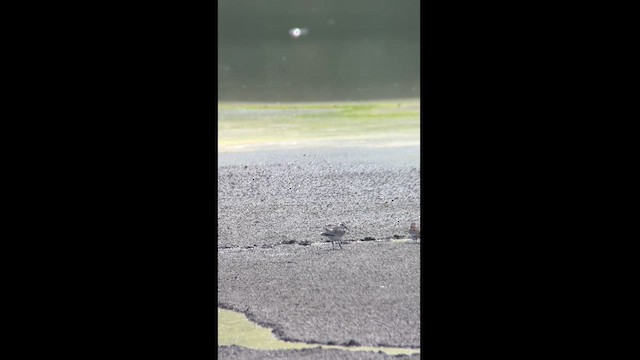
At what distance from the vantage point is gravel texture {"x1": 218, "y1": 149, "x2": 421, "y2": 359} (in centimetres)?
270

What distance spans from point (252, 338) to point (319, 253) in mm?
1381

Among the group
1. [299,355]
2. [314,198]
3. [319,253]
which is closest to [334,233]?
[319,253]

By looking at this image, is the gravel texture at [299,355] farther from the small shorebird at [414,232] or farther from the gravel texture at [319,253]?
the small shorebird at [414,232]

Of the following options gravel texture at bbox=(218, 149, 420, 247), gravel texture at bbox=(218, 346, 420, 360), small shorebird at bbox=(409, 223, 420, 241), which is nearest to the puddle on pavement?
gravel texture at bbox=(218, 346, 420, 360)

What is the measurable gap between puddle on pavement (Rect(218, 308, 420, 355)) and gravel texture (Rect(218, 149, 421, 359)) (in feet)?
0.14

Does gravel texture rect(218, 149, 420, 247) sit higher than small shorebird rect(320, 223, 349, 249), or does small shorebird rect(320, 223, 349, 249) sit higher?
gravel texture rect(218, 149, 420, 247)

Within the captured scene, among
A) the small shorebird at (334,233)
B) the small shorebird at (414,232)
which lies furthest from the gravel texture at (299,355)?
the small shorebird at (414,232)

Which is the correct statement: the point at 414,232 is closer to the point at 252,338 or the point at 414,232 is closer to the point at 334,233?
the point at 334,233

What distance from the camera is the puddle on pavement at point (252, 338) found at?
245 centimetres

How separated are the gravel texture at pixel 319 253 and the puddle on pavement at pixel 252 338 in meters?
0.04

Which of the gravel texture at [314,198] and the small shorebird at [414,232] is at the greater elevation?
the gravel texture at [314,198]

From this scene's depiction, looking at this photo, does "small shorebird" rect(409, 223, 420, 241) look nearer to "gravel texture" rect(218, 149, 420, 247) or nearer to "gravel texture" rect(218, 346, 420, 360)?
"gravel texture" rect(218, 149, 420, 247)
